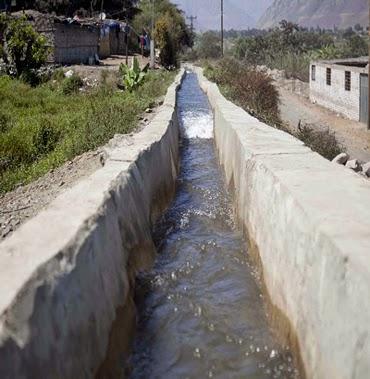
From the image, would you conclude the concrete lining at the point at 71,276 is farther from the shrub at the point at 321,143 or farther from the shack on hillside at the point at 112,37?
the shack on hillside at the point at 112,37

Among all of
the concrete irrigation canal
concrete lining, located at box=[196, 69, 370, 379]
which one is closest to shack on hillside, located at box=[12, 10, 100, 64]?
the concrete irrigation canal

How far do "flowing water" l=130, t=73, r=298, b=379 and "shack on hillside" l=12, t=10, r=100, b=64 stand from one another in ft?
81.5

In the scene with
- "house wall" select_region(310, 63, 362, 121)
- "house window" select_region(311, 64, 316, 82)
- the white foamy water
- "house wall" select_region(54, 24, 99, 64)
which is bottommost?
the white foamy water

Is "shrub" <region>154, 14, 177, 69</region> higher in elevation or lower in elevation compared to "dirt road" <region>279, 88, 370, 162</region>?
higher

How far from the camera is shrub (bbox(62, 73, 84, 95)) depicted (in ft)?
72.7

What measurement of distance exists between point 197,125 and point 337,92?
650 inches

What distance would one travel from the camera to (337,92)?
1227 inches

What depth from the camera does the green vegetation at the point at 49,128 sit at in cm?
1010

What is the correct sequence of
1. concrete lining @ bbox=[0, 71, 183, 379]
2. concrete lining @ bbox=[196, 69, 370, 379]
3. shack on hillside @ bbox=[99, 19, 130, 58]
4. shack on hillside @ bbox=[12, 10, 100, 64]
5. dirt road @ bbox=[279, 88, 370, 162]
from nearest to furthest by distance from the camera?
concrete lining @ bbox=[0, 71, 183, 379] → concrete lining @ bbox=[196, 69, 370, 379] → dirt road @ bbox=[279, 88, 370, 162] → shack on hillside @ bbox=[12, 10, 100, 64] → shack on hillside @ bbox=[99, 19, 130, 58]

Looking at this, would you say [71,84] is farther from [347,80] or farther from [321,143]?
[347,80]

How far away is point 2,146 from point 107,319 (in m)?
7.74

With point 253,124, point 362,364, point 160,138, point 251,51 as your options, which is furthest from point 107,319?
point 251,51

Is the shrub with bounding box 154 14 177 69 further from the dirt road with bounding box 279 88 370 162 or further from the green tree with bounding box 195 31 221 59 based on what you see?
the green tree with bounding box 195 31 221 59

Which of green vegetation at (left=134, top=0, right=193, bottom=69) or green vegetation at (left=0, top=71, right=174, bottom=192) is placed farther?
green vegetation at (left=134, top=0, right=193, bottom=69)
